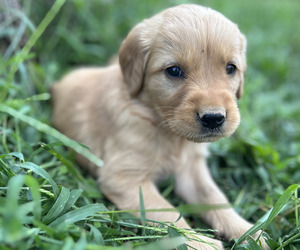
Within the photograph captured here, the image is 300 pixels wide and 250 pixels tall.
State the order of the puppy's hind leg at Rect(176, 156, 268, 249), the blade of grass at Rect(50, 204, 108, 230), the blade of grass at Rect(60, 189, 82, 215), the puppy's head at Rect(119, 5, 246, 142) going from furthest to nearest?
the puppy's hind leg at Rect(176, 156, 268, 249), the puppy's head at Rect(119, 5, 246, 142), the blade of grass at Rect(60, 189, 82, 215), the blade of grass at Rect(50, 204, 108, 230)

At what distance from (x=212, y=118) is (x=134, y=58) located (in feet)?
2.85

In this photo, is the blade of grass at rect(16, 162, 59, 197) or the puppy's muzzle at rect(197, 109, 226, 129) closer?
the blade of grass at rect(16, 162, 59, 197)

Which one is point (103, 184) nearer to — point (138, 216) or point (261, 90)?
point (138, 216)

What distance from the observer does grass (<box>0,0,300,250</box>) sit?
1.92 meters

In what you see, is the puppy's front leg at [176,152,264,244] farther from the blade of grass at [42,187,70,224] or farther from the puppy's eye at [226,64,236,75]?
the blade of grass at [42,187,70,224]

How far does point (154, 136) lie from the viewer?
2951 millimetres

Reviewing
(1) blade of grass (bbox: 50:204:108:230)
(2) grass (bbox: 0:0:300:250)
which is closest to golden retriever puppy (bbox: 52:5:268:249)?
(2) grass (bbox: 0:0:300:250)

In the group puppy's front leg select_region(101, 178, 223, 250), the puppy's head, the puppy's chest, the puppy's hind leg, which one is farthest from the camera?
the puppy's chest

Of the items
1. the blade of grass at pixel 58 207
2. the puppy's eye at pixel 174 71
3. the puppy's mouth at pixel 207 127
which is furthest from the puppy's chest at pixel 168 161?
the blade of grass at pixel 58 207

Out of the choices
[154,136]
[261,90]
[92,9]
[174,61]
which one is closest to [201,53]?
[174,61]

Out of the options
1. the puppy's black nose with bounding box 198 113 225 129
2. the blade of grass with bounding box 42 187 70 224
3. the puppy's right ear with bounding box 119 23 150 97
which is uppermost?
the puppy's right ear with bounding box 119 23 150 97

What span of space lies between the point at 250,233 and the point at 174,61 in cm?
130

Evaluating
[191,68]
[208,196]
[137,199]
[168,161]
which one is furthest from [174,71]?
[208,196]

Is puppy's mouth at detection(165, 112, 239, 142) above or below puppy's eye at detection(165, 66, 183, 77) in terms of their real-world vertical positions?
below
